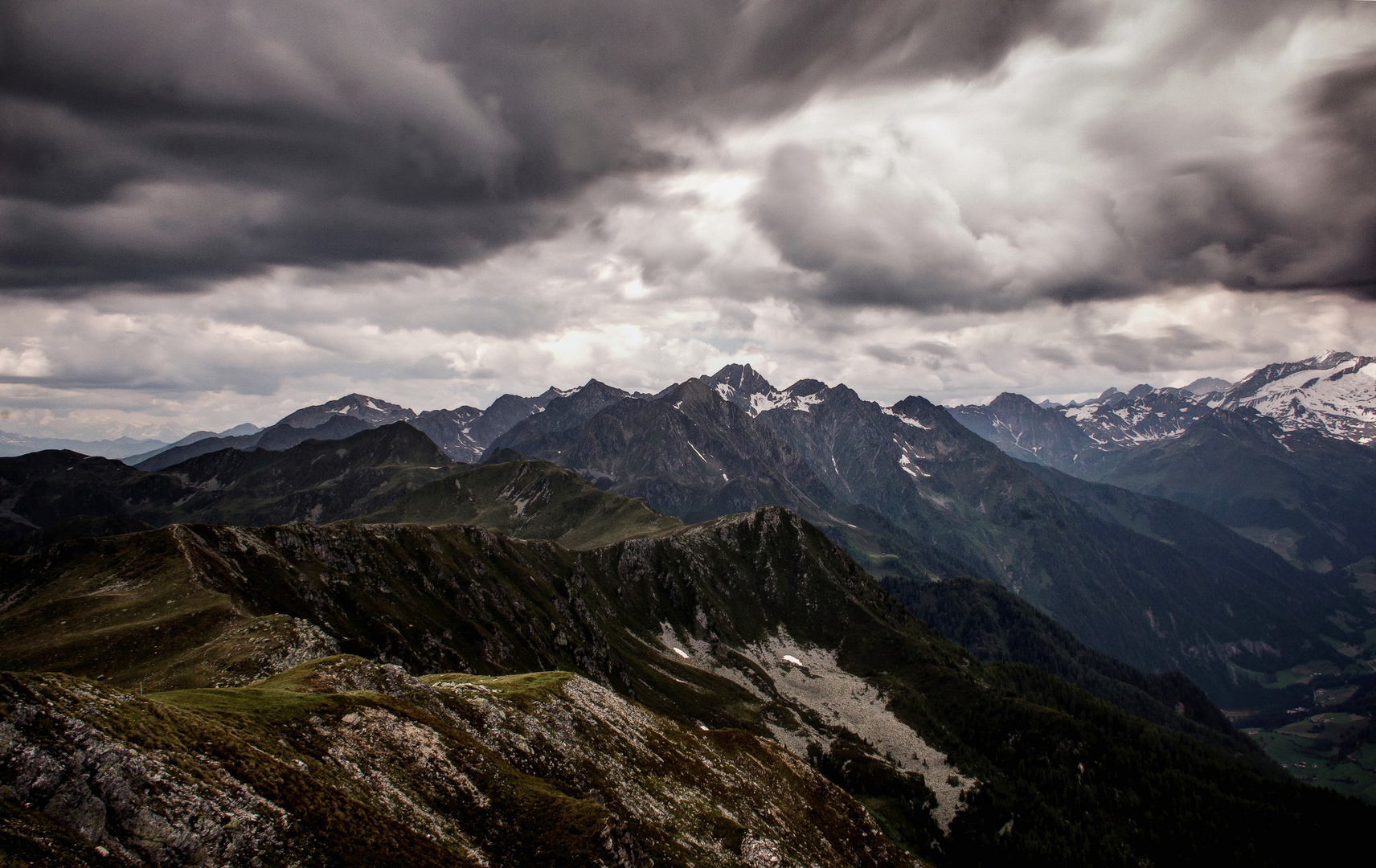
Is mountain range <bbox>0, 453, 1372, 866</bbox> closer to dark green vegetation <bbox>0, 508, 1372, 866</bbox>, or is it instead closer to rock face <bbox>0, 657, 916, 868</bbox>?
rock face <bbox>0, 657, 916, 868</bbox>

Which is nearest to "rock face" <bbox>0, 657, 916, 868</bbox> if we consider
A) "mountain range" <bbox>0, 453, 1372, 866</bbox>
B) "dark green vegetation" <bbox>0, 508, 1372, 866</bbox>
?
"mountain range" <bbox>0, 453, 1372, 866</bbox>

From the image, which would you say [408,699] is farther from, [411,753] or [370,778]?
[370,778]

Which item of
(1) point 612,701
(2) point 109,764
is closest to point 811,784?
(1) point 612,701

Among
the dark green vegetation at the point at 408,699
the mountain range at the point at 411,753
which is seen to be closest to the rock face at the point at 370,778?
the mountain range at the point at 411,753

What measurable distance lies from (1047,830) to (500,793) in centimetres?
19142

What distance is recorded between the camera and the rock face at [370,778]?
28188 mm

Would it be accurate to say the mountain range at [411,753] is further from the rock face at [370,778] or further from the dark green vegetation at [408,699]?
the dark green vegetation at [408,699]

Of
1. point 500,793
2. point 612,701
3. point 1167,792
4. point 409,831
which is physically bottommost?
point 1167,792

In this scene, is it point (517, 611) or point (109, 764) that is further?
point (517, 611)

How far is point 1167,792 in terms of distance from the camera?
A: 19275 centimetres

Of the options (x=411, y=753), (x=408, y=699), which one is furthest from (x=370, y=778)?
(x=408, y=699)

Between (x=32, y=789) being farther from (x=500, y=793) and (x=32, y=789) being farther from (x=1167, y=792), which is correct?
(x=1167, y=792)

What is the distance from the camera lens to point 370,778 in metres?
40.6

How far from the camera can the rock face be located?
2819 centimetres
